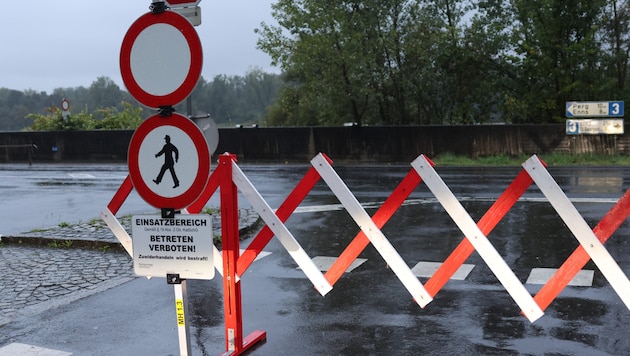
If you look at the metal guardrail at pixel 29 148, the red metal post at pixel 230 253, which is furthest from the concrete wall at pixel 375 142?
the red metal post at pixel 230 253

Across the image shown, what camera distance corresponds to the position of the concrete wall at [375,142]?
24.6 m

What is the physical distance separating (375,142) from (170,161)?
72.9 feet

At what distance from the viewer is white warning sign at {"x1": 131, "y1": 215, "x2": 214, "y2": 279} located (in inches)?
172

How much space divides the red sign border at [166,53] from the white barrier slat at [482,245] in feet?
5.55

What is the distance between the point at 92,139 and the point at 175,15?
2682cm

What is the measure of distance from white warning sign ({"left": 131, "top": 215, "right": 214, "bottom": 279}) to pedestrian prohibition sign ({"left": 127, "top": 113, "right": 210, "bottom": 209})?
0.47 feet

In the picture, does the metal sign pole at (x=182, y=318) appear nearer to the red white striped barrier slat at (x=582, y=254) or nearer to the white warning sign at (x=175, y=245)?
the white warning sign at (x=175, y=245)

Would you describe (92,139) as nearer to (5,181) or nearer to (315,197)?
(5,181)

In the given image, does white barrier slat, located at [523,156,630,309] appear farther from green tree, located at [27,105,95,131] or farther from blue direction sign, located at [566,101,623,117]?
green tree, located at [27,105,95,131]

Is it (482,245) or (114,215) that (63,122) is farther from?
(482,245)

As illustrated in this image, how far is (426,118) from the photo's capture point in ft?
108

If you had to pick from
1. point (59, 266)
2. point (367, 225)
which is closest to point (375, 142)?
point (59, 266)

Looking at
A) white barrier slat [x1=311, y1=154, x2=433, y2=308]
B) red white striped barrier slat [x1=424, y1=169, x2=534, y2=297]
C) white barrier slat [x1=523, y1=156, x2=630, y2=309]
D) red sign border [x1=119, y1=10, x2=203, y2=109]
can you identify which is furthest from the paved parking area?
white barrier slat [x1=523, y1=156, x2=630, y2=309]

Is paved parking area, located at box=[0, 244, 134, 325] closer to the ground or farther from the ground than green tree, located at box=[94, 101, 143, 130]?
closer to the ground
